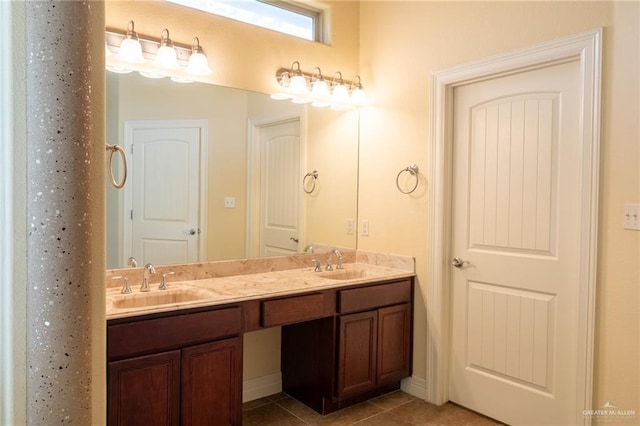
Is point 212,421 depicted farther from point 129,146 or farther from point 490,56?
point 490,56

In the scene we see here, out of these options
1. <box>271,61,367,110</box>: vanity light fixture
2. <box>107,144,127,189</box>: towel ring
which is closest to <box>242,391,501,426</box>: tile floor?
<box>107,144,127,189</box>: towel ring

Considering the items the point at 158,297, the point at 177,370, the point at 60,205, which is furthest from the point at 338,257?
the point at 60,205

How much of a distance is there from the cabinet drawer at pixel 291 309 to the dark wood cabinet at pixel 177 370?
17 cm

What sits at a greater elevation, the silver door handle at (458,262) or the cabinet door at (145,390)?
the silver door handle at (458,262)

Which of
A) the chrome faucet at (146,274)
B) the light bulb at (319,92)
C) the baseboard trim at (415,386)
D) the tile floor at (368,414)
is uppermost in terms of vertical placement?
the light bulb at (319,92)

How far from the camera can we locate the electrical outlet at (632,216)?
2.07 m

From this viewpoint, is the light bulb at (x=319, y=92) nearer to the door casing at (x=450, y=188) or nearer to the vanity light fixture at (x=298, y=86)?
the vanity light fixture at (x=298, y=86)

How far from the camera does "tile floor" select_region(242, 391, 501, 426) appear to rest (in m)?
2.67

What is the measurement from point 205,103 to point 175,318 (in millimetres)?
1316

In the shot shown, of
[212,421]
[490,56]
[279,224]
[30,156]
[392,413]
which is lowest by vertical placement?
[392,413]

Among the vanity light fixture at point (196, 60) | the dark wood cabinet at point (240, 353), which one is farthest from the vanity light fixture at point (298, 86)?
the dark wood cabinet at point (240, 353)

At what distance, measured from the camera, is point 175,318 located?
6.70ft

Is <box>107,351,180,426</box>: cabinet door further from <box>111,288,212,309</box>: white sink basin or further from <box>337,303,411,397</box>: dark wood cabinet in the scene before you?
<box>337,303,411,397</box>: dark wood cabinet

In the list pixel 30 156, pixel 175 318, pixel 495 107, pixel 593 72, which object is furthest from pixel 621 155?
pixel 30 156
